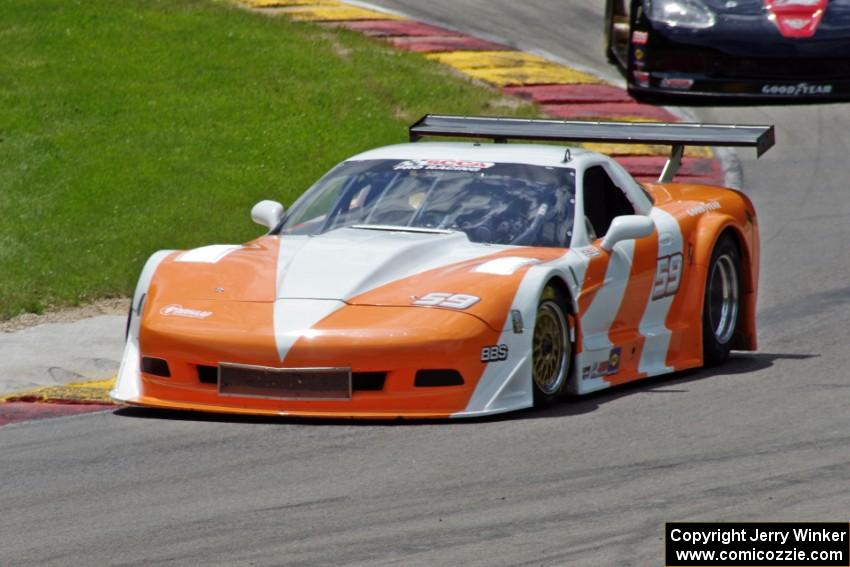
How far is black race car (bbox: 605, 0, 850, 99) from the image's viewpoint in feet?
57.3

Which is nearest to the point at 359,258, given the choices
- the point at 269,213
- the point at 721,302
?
the point at 269,213

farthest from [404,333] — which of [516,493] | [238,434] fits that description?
[516,493]

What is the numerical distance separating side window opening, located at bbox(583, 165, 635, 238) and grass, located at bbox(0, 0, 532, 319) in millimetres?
3978

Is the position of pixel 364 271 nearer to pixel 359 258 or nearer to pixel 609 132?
pixel 359 258

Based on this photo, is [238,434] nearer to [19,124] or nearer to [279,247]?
[279,247]

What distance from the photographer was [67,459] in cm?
717

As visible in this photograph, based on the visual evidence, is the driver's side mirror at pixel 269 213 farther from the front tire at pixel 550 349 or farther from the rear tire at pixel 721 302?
the rear tire at pixel 721 302

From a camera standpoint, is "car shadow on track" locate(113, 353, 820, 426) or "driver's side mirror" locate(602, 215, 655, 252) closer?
"car shadow on track" locate(113, 353, 820, 426)

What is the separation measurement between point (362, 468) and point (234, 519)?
90 cm

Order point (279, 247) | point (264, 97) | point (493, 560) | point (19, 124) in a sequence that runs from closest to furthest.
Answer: point (493, 560)
point (279, 247)
point (19, 124)
point (264, 97)

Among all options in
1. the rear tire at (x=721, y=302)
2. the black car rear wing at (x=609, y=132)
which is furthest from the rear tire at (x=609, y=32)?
the rear tire at (x=721, y=302)

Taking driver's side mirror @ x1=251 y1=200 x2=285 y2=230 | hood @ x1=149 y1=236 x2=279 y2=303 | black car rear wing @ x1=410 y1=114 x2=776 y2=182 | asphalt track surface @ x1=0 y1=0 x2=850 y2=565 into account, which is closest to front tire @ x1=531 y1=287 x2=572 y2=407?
asphalt track surface @ x1=0 y1=0 x2=850 y2=565

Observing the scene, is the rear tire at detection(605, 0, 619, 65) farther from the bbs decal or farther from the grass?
the bbs decal

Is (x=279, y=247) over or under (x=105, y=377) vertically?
over
